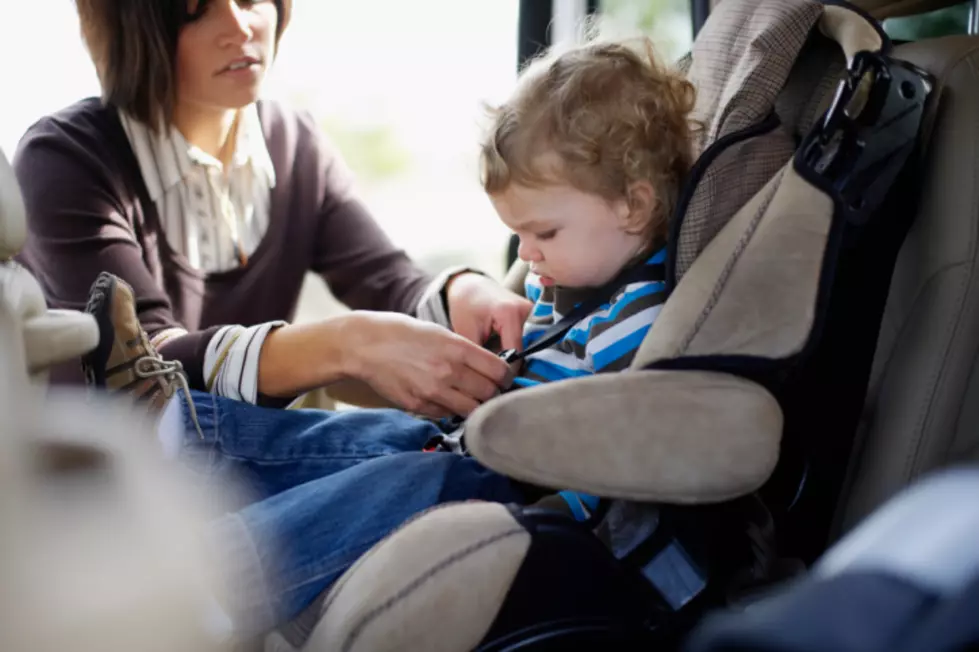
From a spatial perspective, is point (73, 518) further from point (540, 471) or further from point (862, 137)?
point (862, 137)

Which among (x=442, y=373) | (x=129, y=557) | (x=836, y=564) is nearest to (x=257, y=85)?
(x=442, y=373)

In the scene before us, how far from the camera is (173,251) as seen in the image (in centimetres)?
139

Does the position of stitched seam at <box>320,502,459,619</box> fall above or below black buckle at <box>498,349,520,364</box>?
below

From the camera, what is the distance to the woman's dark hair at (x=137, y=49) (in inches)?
50.8

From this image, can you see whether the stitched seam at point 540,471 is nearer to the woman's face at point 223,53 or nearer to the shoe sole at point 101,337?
the shoe sole at point 101,337

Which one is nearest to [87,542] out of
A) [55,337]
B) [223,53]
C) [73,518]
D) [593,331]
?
[73,518]

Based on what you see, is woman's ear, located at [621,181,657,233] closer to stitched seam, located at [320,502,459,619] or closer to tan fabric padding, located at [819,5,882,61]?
tan fabric padding, located at [819,5,882,61]

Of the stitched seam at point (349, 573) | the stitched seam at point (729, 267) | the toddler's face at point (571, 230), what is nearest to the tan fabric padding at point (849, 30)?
the stitched seam at point (729, 267)

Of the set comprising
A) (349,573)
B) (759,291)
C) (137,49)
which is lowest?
(349,573)

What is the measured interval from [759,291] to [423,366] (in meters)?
0.41

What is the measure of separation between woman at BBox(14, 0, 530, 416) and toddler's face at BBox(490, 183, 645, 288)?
0.14 meters

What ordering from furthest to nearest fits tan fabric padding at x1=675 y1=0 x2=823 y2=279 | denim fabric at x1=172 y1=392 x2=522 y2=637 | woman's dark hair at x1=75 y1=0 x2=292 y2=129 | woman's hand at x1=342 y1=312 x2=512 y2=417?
woman's dark hair at x1=75 y1=0 x2=292 y2=129
woman's hand at x1=342 y1=312 x2=512 y2=417
tan fabric padding at x1=675 y1=0 x2=823 y2=279
denim fabric at x1=172 y1=392 x2=522 y2=637

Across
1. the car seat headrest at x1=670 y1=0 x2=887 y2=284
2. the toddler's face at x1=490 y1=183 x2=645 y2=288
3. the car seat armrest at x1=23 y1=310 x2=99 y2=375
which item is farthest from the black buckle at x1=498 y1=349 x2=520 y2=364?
the car seat armrest at x1=23 y1=310 x2=99 y2=375

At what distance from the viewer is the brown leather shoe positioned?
38.9 inches
